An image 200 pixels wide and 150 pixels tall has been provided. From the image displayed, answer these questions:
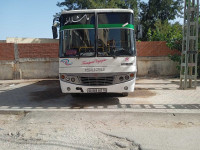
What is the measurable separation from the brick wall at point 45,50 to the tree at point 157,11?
1469 centimetres

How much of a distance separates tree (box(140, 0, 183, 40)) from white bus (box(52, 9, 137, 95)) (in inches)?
846

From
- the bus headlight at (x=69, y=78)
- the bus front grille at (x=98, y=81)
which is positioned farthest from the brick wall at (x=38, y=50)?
the bus front grille at (x=98, y=81)

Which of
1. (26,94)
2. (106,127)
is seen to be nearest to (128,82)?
(106,127)

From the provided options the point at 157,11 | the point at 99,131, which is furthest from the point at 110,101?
the point at 157,11

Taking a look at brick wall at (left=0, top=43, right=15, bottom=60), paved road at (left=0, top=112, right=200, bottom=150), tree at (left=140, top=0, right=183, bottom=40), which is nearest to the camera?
paved road at (left=0, top=112, right=200, bottom=150)

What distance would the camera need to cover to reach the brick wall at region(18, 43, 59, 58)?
42.3ft

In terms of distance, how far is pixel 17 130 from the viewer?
4.50m

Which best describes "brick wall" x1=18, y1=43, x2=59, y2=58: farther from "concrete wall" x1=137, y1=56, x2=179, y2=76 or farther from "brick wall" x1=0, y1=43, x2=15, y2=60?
"concrete wall" x1=137, y1=56, x2=179, y2=76

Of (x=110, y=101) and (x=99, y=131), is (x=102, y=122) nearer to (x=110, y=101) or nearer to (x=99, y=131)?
(x=99, y=131)

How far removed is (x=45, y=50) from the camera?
12.9 meters

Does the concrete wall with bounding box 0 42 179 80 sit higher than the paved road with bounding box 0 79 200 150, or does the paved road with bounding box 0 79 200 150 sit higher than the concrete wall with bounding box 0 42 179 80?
the concrete wall with bounding box 0 42 179 80

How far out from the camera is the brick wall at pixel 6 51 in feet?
42.1

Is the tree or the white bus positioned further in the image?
the tree

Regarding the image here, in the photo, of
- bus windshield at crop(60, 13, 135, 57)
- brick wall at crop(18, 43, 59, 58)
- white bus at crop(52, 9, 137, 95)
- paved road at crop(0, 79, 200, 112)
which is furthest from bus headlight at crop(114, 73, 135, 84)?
brick wall at crop(18, 43, 59, 58)
